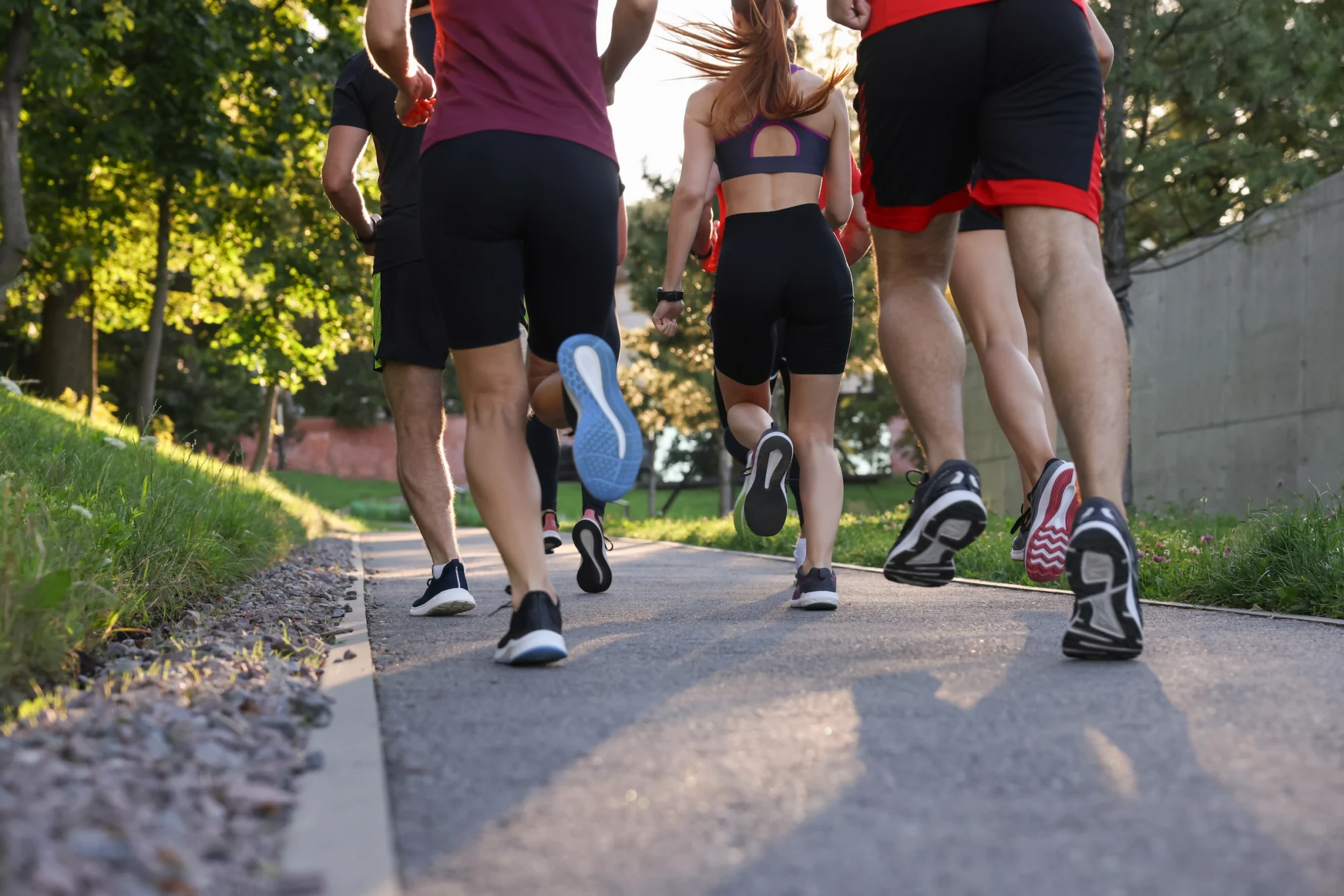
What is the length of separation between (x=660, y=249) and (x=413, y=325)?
778 inches

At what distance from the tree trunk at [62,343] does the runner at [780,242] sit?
17.2 metres

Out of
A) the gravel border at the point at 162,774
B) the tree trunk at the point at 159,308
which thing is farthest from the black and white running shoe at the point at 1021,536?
the tree trunk at the point at 159,308

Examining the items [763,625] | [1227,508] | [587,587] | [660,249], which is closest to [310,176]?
[660,249]

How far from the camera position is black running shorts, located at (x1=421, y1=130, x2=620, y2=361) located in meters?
2.98

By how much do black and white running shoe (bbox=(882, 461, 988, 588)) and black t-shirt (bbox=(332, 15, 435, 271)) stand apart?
2.30 m

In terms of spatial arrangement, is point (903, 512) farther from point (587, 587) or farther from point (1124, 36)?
point (587, 587)

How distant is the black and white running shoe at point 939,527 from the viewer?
120 inches

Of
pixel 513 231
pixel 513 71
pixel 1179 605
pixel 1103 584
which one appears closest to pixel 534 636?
pixel 513 231

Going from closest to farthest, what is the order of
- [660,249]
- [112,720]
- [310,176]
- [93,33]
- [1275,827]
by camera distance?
[1275,827], [112,720], [93,33], [310,176], [660,249]

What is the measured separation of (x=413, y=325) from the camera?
4.57 metres

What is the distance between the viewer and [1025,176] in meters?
3.00

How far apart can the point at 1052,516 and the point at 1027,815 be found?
1.87m

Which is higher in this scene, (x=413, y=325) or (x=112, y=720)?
(x=413, y=325)

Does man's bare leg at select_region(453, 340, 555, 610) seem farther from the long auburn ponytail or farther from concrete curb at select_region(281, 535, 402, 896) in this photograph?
the long auburn ponytail
